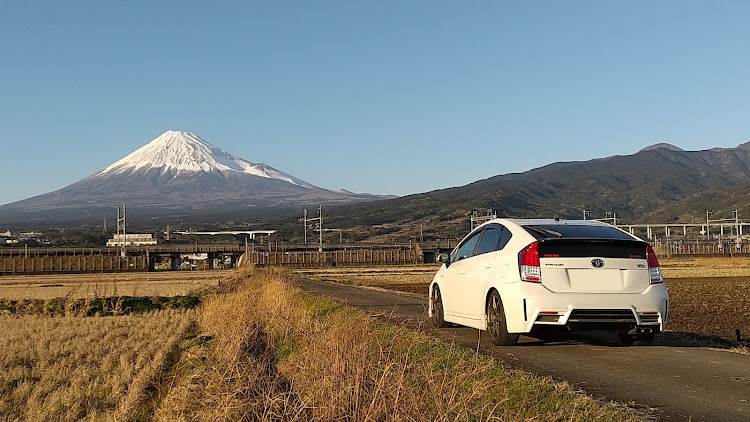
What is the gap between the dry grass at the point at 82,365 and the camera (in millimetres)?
8844

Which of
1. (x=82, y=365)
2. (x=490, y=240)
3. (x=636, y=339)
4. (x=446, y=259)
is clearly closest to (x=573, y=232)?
(x=490, y=240)

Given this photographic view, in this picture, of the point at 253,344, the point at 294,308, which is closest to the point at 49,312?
the point at 294,308

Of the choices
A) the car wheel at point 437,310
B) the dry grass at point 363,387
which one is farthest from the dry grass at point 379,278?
the dry grass at point 363,387

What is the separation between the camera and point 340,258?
11450 cm

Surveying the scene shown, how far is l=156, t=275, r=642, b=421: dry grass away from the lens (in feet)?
19.9

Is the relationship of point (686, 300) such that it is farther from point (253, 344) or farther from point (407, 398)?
point (407, 398)

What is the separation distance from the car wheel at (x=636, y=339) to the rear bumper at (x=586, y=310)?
727 millimetres

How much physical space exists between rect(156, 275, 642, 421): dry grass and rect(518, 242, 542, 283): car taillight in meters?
1.18

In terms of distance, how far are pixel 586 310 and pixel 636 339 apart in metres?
1.52

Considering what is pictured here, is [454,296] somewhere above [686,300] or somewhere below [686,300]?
above

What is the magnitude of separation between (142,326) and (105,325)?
1290 millimetres

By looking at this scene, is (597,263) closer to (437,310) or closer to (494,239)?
(494,239)

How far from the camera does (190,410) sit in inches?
302

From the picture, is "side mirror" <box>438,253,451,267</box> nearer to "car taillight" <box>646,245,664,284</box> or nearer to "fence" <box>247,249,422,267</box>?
"car taillight" <box>646,245,664,284</box>
